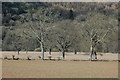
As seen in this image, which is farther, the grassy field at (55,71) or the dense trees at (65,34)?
the dense trees at (65,34)

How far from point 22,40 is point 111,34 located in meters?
23.8

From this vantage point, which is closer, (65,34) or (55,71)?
(55,71)

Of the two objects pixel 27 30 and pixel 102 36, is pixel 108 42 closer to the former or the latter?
pixel 102 36

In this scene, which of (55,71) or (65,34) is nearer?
(55,71)

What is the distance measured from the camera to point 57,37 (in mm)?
72688

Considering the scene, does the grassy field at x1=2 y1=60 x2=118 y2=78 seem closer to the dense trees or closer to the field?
the field

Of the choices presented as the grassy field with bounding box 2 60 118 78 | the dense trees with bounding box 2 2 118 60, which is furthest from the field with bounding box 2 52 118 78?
the dense trees with bounding box 2 2 118 60

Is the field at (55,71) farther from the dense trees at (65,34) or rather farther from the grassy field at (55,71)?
the dense trees at (65,34)

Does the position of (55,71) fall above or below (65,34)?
below

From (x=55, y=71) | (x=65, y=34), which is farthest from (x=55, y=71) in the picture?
(x=65, y=34)

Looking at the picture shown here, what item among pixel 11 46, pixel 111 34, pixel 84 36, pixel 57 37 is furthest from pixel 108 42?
pixel 11 46

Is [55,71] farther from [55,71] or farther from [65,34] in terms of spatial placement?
[65,34]

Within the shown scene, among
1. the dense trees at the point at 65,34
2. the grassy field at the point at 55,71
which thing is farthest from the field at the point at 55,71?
the dense trees at the point at 65,34

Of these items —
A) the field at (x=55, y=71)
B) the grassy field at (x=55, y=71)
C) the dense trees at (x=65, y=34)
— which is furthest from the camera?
the dense trees at (x=65, y=34)
